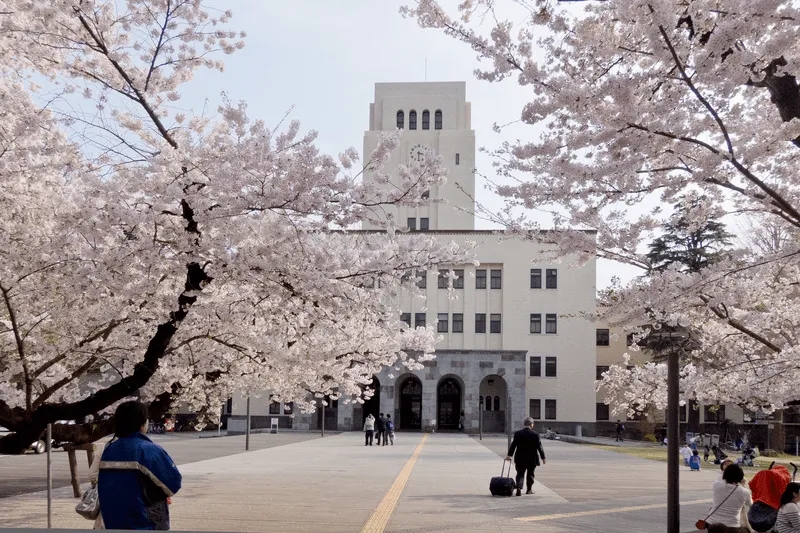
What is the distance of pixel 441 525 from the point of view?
12.1m

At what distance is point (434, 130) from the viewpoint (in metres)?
74.2

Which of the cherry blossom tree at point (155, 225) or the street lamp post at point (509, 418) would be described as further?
the street lamp post at point (509, 418)

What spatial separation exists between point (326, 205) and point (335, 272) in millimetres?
1356

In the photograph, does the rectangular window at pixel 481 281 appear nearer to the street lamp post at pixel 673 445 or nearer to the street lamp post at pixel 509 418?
→ the street lamp post at pixel 509 418

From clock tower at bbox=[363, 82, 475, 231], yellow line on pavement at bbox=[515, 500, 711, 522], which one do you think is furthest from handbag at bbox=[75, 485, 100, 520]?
clock tower at bbox=[363, 82, 475, 231]

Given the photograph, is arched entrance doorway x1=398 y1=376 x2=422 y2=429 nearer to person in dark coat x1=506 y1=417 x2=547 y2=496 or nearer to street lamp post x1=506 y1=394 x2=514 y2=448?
street lamp post x1=506 y1=394 x2=514 y2=448

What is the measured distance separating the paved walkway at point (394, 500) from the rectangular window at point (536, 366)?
39.6 m

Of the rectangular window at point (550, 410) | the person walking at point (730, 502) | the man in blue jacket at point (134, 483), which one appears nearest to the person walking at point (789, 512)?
the person walking at point (730, 502)

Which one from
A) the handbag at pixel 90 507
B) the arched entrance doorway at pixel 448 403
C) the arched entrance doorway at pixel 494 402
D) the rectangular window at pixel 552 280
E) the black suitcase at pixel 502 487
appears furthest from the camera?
the arched entrance doorway at pixel 448 403

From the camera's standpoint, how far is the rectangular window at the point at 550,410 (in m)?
65.0

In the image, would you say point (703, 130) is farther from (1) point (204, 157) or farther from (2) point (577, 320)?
(2) point (577, 320)

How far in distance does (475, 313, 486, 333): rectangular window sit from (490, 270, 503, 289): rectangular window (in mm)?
2443

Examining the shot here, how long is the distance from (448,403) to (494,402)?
387cm

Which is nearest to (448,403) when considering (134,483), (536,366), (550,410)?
(536,366)
